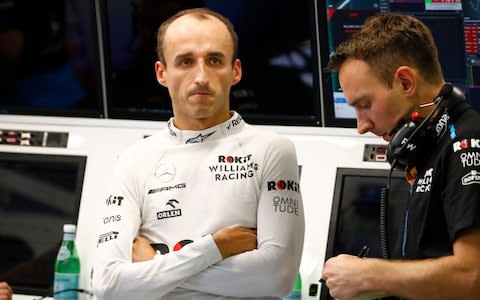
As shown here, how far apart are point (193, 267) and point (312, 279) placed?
4.15ft

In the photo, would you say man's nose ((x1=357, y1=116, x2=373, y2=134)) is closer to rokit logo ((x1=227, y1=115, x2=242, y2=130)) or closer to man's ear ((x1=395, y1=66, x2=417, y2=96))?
man's ear ((x1=395, y1=66, x2=417, y2=96))

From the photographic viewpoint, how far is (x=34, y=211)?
482cm

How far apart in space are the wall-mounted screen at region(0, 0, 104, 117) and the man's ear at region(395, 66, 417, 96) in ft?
8.09

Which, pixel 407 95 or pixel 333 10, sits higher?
pixel 333 10

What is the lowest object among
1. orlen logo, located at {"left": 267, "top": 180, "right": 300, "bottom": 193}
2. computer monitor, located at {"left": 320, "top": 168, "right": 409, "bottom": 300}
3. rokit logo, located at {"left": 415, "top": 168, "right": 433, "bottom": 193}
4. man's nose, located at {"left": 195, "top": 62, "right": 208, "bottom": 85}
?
computer monitor, located at {"left": 320, "top": 168, "right": 409, "bottom": 300}

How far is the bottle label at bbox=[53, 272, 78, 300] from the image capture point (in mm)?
4457

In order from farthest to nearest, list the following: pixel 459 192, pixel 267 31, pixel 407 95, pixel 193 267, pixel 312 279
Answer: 1. pixel 267 31
2. pixel 312 279
3. pixel 193 267
4. pixel 407 95
5. pixel 459 192

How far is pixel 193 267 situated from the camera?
10.2 ft

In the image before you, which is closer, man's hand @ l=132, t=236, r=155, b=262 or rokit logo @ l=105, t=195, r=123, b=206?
man's hand @ l=132, t=236, r=155, b=262

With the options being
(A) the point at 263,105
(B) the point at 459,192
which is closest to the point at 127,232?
(B) the point at 459,192

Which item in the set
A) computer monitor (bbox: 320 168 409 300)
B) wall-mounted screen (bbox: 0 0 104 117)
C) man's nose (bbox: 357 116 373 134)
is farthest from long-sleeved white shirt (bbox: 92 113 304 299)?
wall-mounted screen (bbox: 0 0 104 117)

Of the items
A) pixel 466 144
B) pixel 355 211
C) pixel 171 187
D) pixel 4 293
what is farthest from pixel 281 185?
pixel 4 293

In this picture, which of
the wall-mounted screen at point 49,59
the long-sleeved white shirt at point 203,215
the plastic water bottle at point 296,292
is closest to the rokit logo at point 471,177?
the long-sleeved white shirt at point 203,215

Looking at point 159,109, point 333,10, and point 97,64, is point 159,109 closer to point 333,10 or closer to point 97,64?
point 97,64
